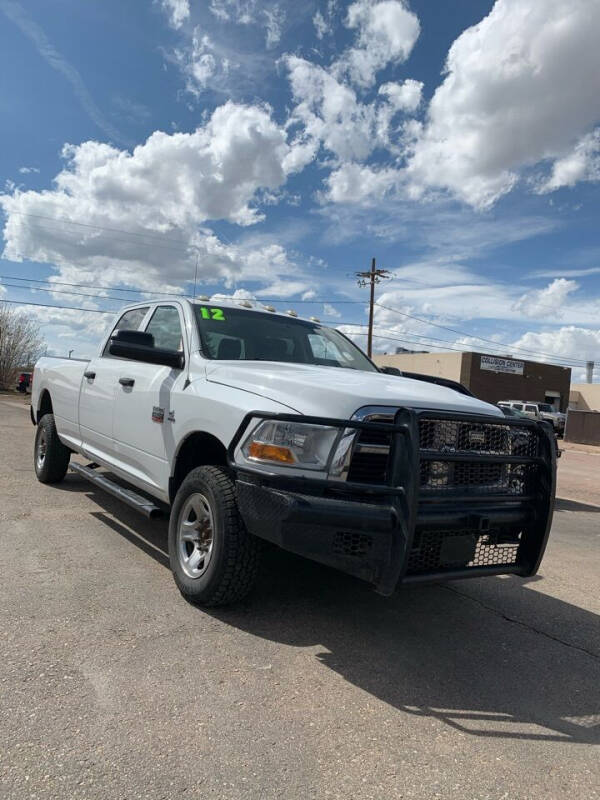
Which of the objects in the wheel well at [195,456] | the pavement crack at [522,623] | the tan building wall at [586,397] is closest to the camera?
the pavement crack at [522,623]

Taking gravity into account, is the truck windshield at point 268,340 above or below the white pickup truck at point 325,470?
above

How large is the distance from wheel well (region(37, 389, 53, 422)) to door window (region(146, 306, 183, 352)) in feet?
8.80

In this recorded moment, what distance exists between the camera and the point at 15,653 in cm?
284

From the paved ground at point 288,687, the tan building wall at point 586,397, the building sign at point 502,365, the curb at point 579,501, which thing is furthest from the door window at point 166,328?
the tan building wall at point 586,397

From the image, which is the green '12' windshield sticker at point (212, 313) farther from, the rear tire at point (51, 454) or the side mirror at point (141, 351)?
the rear tire at point (51, 454)

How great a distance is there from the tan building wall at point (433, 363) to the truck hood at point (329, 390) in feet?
130

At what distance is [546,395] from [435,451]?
51.4 meters

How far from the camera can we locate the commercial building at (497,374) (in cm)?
4472

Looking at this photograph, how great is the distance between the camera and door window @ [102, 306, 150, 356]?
533 cm

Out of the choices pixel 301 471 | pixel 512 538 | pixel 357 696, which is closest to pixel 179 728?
pixel 357 696

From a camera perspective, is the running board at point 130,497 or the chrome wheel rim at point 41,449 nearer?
the running board at point 130,497

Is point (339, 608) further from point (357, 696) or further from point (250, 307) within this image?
point (250, 307)

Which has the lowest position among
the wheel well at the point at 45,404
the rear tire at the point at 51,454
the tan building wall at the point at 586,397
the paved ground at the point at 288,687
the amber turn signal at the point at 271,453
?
the tan building wall at the point at 586,397

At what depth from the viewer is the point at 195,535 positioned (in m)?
3.63
